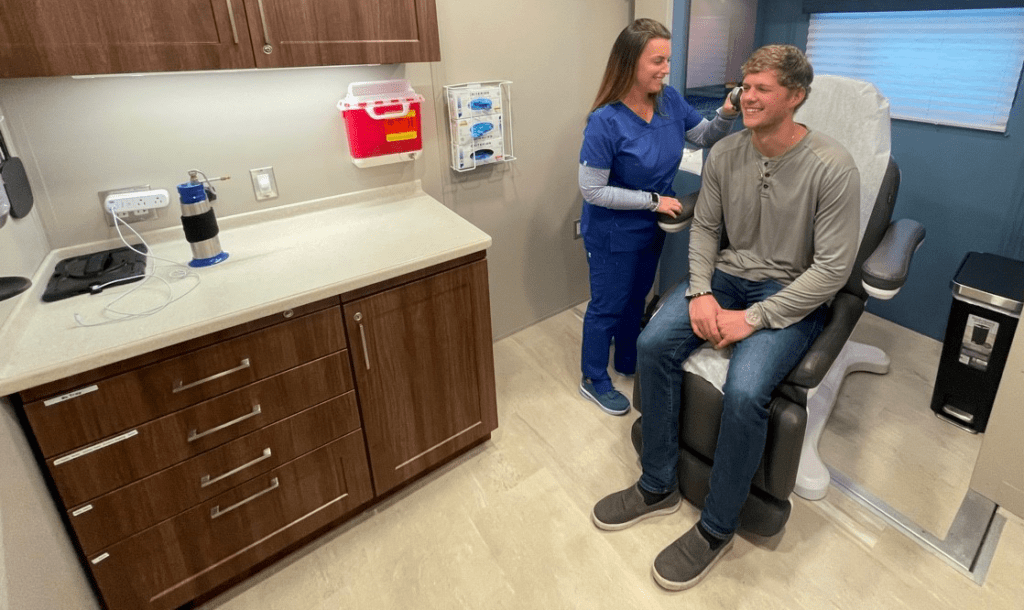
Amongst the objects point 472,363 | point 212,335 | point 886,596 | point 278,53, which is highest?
point 278,53

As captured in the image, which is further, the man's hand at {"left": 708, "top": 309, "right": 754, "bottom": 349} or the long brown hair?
the long brown hair

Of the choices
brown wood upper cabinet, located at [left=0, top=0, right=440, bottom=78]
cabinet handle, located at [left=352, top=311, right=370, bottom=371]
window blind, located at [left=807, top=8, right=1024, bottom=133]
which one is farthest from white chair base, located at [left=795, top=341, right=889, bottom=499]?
brown wood upper cabinet, located at [left=0, top=0, right=440, bottom=78]

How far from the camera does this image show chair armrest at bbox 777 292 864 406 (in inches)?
57.2

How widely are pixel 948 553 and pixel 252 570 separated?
1933 millimetres

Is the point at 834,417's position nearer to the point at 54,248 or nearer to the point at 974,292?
the point at 974,292

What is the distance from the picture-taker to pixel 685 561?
1537 millimetres

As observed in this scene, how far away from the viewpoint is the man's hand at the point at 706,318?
5.27 ft

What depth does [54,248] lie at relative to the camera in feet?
5.13

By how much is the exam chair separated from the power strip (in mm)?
1474

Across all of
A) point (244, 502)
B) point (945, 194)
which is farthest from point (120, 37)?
point (945, 194)

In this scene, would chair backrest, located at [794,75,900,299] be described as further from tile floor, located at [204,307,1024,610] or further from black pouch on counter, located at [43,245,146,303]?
black pouch on counter, located at [43,245,146,303]

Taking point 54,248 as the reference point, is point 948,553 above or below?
below

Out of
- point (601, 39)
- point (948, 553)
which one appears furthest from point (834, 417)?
point (601, 39)

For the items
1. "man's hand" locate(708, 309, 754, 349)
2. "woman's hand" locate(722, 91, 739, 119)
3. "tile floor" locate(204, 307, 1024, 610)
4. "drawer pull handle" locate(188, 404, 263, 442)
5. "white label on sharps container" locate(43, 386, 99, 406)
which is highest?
"woman's hand" locate(722, 91, 739, 119)
